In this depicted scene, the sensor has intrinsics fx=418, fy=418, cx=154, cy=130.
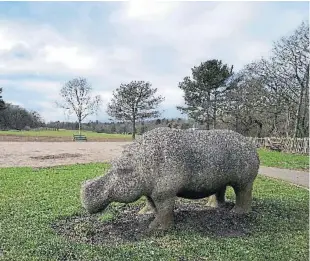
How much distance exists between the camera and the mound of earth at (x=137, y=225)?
6.78 m

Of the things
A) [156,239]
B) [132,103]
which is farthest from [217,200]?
[132,103]

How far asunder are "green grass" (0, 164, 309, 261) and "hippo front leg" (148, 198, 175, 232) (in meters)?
0.23

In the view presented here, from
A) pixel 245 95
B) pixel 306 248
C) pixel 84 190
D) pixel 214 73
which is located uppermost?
pixel 214 73

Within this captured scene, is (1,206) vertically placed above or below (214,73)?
below

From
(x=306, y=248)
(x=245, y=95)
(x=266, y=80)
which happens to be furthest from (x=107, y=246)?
(x=245, y=95)

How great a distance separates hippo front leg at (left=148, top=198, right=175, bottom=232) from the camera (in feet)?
22.7

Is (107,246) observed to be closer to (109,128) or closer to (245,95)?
(245,95)

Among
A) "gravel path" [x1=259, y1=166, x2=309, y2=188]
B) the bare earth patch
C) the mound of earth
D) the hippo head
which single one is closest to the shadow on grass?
the mound of earth

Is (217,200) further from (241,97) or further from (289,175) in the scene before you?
(241,97)

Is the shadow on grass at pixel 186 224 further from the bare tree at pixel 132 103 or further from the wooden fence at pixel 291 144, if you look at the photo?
the bare tree at pixel 132 103

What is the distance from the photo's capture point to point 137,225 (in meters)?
7.29

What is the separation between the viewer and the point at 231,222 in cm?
759

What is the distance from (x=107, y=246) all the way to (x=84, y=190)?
1067 mm

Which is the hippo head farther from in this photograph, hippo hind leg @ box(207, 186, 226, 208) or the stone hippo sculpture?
hippo hind leg @ box(207, 186, 226, 208)
